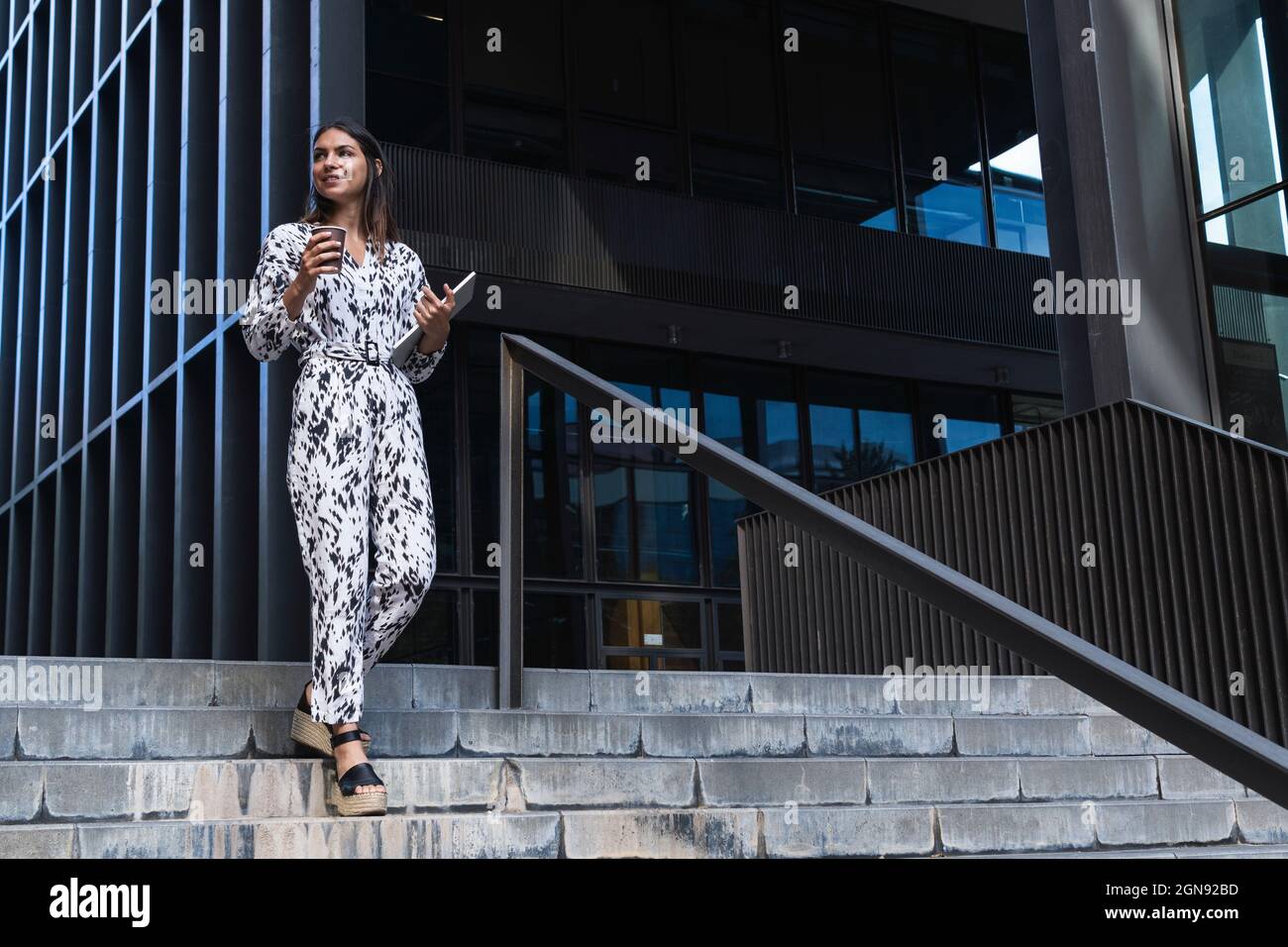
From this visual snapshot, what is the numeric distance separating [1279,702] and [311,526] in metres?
4.47

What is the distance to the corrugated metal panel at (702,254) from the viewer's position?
13.4 meters

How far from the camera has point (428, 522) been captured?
153 inches

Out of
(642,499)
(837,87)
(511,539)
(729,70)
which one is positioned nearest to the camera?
(511,539)

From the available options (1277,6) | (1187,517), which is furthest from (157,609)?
(1277,6)

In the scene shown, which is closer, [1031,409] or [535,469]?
[535,469]

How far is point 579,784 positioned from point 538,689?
0.95 metres

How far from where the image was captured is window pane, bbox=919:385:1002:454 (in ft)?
58.2

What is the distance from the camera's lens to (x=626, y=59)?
16391 mm

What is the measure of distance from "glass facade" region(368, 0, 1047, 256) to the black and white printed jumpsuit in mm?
11147

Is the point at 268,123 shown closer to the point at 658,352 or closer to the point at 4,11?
the point at 658,352

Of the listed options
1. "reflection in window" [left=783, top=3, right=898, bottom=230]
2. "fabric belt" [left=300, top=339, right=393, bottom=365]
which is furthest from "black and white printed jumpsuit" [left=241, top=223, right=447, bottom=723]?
"reflection in window" [left=783, top=3, right=898, bottom=230]

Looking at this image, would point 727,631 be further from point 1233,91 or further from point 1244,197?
point 1233,91

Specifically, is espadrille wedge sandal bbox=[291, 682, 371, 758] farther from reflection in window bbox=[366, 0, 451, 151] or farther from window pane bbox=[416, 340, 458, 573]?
reflection in window bbox=[366, 0, 451, 151]

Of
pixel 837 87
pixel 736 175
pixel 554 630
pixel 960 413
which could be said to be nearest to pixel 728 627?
pixel 554 630
